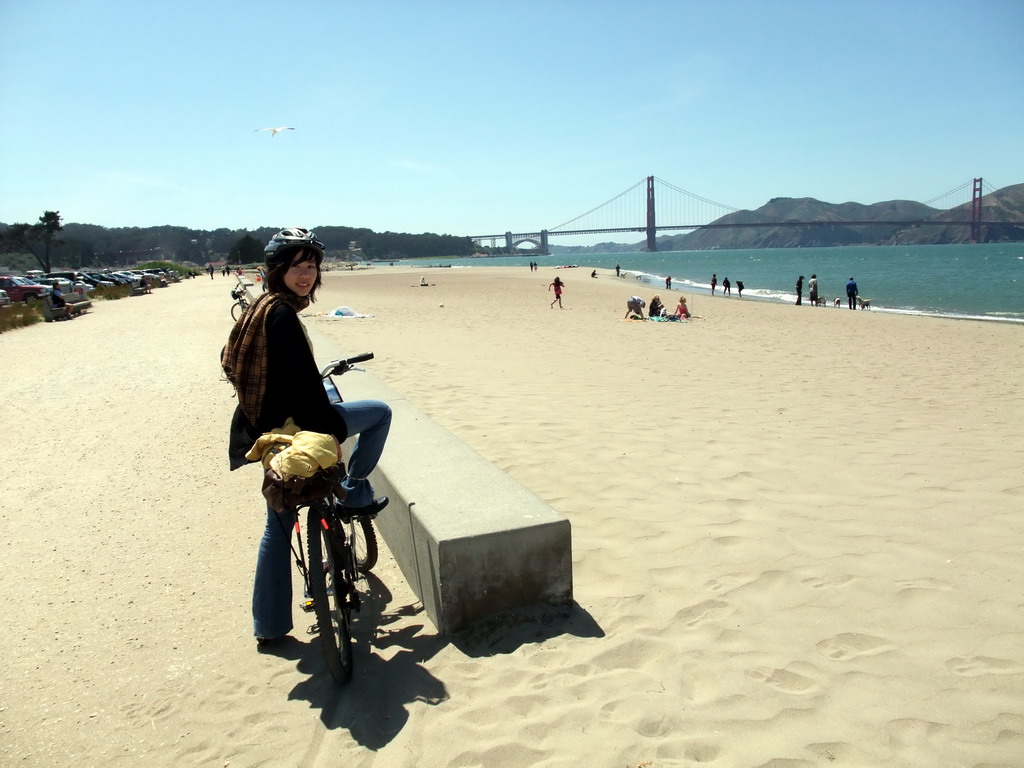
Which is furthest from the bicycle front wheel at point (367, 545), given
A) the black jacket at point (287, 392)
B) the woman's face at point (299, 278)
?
the woman's face at point (299, 278)

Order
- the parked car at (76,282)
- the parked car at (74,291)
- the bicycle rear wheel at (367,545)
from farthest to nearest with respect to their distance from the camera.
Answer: the parked car at (76,282), the parked car at (74,291), the bicycle rear wheel at (367,545)

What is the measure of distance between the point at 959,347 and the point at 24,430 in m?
13.7

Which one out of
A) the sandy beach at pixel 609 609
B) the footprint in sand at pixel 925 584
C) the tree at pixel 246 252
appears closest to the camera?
the sandy beach at pixel 609 609

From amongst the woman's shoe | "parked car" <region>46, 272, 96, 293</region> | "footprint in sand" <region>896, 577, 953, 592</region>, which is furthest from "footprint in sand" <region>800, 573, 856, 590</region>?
"parked car" <region>46, 272, 96, 293</region>

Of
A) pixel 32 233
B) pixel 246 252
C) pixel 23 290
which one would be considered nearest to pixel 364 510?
pixel 23 290

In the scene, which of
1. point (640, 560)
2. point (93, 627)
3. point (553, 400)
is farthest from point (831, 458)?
point (93, 627)

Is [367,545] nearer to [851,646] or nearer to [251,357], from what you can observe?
[251,357]

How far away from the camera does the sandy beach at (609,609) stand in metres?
2.33

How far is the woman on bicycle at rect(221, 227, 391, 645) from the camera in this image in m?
2.58

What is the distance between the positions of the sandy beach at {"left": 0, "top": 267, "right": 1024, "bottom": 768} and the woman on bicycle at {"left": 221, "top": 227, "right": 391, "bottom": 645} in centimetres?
34

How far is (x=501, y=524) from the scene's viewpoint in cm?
295

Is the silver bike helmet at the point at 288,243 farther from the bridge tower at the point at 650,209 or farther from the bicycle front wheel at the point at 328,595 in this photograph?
the bridge tower at the point at 650,209

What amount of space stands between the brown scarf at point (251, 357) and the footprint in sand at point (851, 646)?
226cm

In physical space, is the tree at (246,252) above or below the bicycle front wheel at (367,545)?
above
